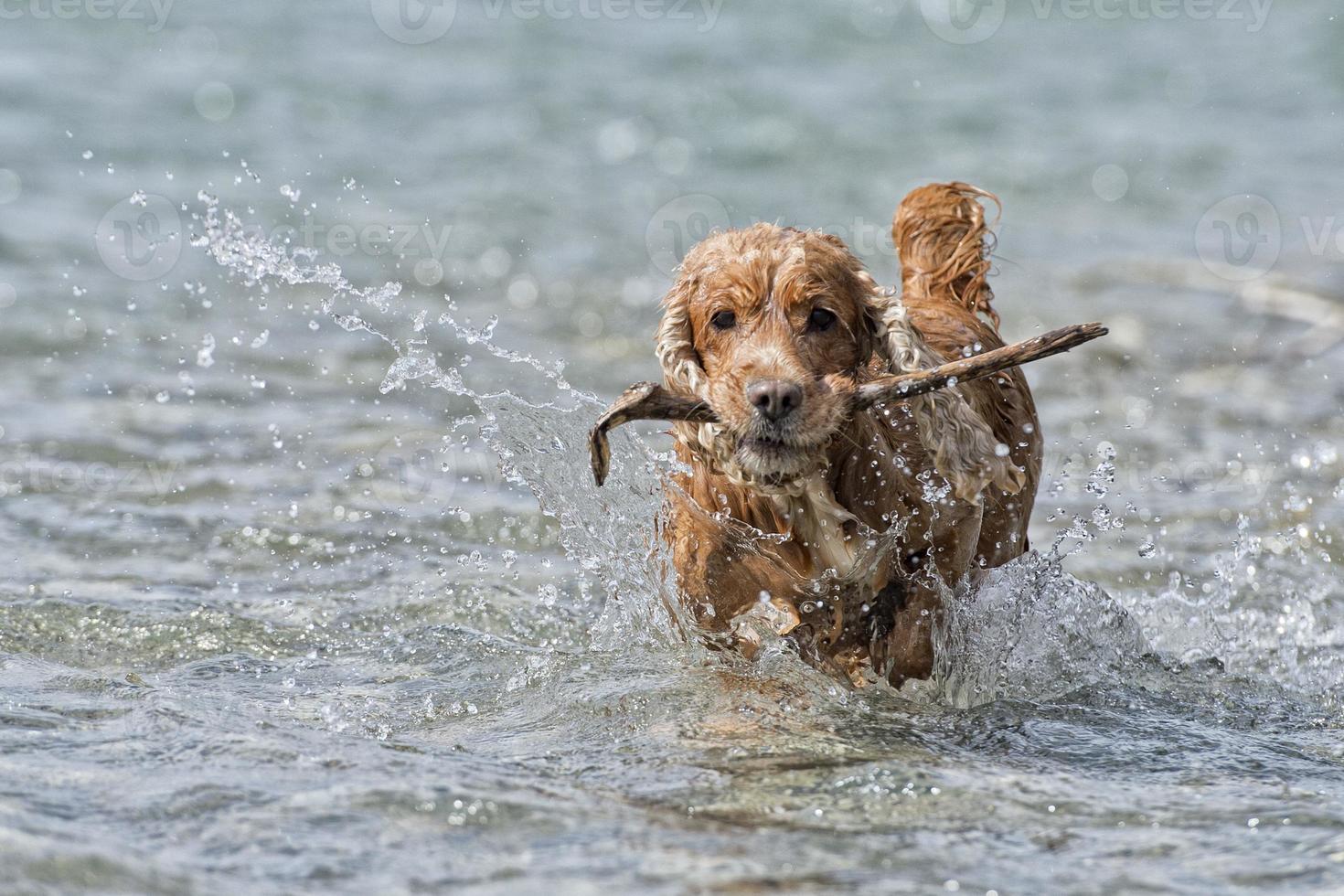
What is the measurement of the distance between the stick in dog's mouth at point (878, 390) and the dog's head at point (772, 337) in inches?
2.6

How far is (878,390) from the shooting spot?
4.29 m

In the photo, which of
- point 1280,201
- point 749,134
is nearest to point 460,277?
point 749,134

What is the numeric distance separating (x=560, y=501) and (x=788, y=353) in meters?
1.53

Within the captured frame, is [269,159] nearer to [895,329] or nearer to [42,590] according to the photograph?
[42,590]

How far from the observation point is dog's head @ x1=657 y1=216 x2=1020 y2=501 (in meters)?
4.23

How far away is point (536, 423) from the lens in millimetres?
5602

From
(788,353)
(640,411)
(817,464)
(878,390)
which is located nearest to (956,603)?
(817,464)

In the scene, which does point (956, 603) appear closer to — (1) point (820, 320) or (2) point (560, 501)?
A: (1) point (820, 320)

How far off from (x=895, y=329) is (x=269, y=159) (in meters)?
11.0

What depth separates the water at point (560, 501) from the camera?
3.84 metres

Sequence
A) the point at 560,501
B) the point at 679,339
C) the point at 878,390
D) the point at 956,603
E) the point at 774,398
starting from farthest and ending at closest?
1. the point at 560,501
2. the point at 956,603
3. the point at 679,339
4. the point at 878,390
5. the point at 774,398

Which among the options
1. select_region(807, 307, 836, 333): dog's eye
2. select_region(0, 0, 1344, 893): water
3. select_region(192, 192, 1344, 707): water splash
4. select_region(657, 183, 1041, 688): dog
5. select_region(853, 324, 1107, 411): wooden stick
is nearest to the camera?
select_region(0, 0, 1344, 893): water

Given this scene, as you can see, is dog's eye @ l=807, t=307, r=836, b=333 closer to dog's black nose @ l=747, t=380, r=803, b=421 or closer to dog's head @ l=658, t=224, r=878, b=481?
dog's head @ l=658, t=224, r=878, b=481

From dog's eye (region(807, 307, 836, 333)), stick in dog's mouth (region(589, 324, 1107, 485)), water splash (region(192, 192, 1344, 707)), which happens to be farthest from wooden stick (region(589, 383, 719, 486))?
water splash (region(192, 192, 1344, 707))
